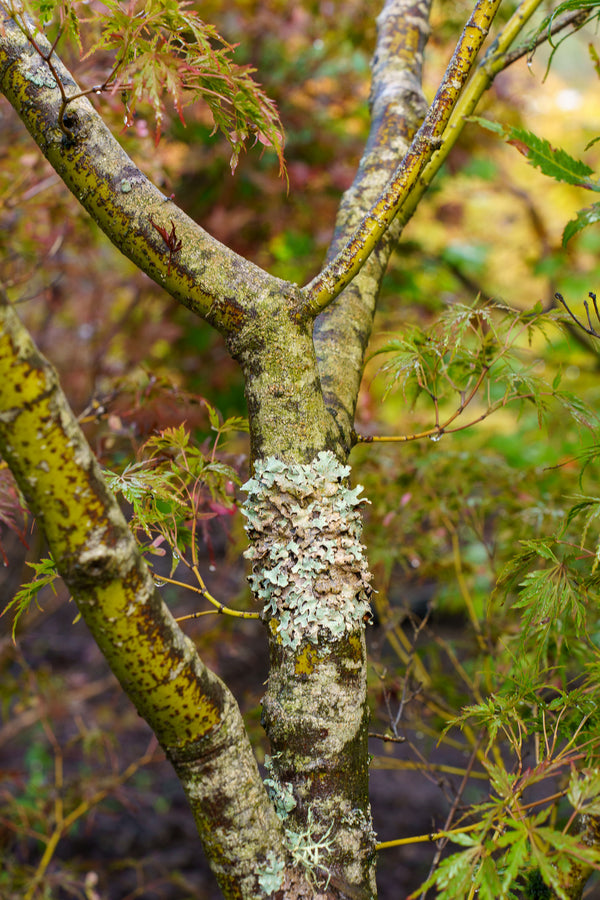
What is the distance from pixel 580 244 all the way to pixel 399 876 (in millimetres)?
4003

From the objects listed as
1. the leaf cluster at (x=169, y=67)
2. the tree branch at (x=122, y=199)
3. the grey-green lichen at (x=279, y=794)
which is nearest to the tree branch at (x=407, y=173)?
the tree branch at (x=122, y=199)

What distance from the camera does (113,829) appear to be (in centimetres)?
272

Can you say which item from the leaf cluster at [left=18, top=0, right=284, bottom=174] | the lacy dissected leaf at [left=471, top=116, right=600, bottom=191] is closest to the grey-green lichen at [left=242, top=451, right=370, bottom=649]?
the leaf cluster at [left=18, top=0, right=284, bottom=174]

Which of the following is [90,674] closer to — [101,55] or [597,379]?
[101,55]

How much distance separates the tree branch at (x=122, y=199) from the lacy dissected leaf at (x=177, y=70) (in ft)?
0.28

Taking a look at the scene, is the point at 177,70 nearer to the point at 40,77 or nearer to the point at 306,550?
the point at 40,77

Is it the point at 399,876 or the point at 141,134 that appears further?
the point at 399,876

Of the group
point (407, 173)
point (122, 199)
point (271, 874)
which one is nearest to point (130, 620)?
point (271, 874)

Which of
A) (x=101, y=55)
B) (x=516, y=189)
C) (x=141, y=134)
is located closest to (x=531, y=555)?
(x=141, y=134)

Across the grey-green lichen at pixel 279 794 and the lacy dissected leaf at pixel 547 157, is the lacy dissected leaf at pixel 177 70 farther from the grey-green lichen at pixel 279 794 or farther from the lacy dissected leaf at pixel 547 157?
the grey-green lichen at pixel 279 794

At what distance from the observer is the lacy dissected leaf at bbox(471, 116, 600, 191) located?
96cm

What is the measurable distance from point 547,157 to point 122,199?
68 cm

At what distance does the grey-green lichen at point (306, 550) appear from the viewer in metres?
0.83

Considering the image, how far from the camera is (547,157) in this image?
3.22 ft
